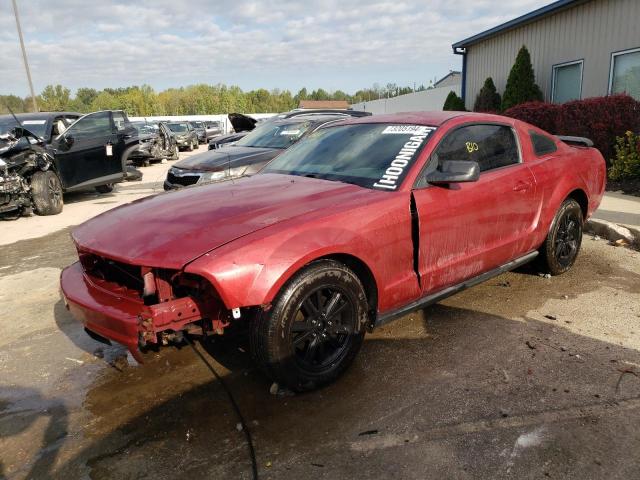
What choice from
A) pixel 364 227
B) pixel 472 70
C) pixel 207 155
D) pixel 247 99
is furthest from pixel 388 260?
pixel 247 99

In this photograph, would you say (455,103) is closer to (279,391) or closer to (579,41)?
(579,41)

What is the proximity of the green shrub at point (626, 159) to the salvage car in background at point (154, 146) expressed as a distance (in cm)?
1341

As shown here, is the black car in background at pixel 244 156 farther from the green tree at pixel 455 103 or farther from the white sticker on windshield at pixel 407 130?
the green tree at pixel 455 103

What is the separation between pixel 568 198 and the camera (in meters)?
4.77

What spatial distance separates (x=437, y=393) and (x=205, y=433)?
1342 mm

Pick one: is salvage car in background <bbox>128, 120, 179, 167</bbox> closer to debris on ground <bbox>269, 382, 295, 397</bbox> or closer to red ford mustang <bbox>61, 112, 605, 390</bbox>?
red ford mustang <bbox>61, 112, 605, 390</bbox>

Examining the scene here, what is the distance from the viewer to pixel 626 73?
10.7 m

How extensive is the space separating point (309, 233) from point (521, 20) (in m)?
13.4

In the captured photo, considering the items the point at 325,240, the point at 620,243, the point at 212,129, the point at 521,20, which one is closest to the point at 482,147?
the point at 325,240

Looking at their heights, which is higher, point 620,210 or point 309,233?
point 309,233

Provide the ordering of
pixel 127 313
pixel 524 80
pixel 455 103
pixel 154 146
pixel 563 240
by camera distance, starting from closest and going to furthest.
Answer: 1. pixel 127 313
2. pixel 563 240
3. pixel 524 80
4. pixel 455 103
5. pixel 154 146

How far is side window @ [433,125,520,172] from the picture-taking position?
369cm

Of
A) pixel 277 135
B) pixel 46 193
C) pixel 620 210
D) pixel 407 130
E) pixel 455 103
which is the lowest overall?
pixel 620 210

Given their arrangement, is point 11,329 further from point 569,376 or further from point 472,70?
point 472,70
